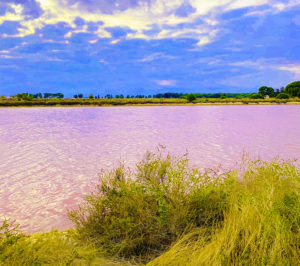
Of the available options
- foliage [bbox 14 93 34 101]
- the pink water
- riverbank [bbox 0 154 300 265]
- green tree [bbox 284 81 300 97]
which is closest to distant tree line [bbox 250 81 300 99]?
green tree [bbox 284 81 300 97]

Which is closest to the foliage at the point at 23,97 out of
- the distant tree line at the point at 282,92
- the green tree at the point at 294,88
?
the distant tree line at the point at 282,92

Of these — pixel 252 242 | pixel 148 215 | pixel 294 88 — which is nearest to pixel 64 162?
pixel 148 215

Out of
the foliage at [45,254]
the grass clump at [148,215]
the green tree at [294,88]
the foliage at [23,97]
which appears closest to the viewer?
the foliage at [45,254]

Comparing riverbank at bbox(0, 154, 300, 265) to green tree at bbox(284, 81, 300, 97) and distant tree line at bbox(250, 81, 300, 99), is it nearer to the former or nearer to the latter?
distant tree line at bbox(250, 81, 300, 99)

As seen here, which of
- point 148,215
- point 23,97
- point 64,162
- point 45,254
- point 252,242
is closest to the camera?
point 252,242

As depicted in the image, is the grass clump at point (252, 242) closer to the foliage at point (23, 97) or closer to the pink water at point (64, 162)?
the pink water at point (64, 162)

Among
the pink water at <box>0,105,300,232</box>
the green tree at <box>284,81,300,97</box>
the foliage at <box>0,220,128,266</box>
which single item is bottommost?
the pink water at <box>0,105,300,232</box>

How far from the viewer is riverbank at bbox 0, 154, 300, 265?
4.02 m

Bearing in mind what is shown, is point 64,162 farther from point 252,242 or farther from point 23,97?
point 23,97

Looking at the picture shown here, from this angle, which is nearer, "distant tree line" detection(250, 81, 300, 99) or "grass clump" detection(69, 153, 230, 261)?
"grass clump" detection(69, 153, 230, 261)

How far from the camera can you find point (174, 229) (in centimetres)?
521

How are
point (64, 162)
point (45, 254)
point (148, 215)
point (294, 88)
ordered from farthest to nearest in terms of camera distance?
point (294, 88) → point (64, 162) → point (148, 215) → point (45, 254)

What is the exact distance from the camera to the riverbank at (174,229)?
4.02 m

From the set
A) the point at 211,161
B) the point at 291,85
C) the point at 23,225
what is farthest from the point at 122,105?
the point at 23,225
